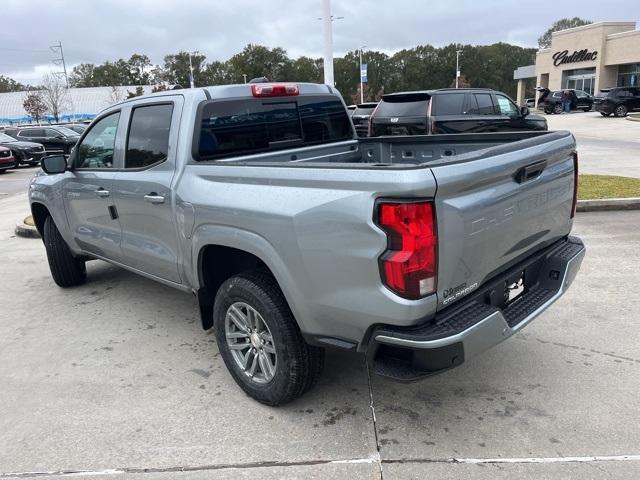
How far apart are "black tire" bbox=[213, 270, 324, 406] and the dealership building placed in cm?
4837

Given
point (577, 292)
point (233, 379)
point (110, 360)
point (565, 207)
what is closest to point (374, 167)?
point (565, 207)

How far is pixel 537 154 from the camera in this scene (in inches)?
119

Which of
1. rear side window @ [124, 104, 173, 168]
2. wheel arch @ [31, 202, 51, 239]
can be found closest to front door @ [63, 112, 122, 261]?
rear side window @ [124, 104, 173, 168]

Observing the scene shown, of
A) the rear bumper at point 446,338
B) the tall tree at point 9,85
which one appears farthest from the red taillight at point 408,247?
the tall tree at point 9,85

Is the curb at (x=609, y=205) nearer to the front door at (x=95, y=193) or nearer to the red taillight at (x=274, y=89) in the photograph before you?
the red taillight at (x=274, y=89)

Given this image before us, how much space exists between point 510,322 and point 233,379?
1871 mm

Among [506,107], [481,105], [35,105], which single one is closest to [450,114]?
[481,105]

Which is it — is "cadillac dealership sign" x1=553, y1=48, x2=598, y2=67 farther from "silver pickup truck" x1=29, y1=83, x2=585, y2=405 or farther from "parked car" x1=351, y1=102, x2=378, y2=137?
"silver pickup truck" x1=29, y1=83, x2=585, y2=405

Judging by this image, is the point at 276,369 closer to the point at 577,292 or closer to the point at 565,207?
the point at 565,207

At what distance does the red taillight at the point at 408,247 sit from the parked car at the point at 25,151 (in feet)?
71.7

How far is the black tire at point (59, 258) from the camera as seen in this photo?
5672mm

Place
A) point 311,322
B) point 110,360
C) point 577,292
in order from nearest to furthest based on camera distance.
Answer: point 311,322 → point 110,360 → point 577,292

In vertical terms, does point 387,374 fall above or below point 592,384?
above

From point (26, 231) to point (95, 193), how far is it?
492cm
